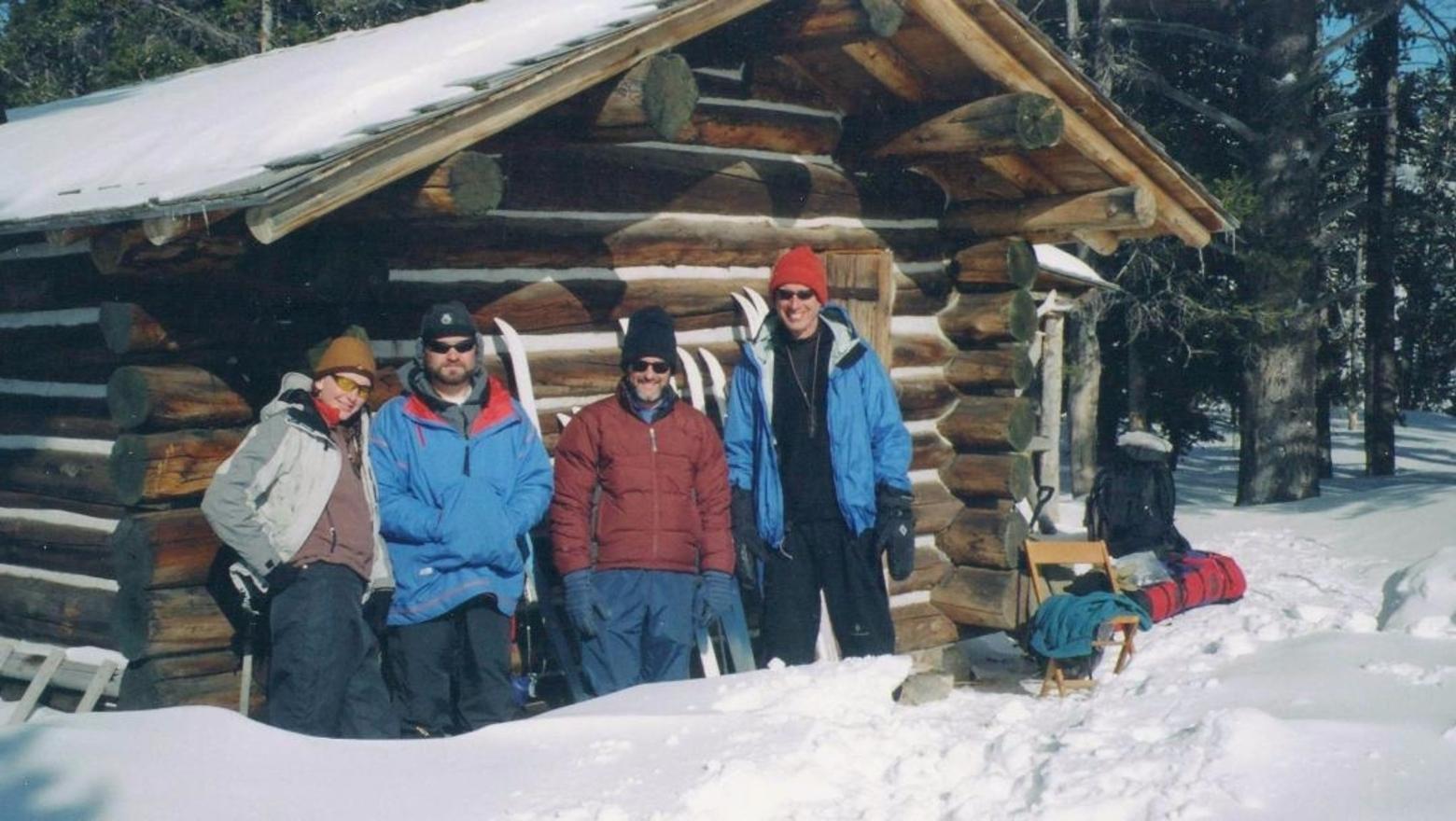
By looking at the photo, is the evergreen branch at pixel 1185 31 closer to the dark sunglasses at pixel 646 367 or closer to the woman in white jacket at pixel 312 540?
the dark sunglasses at pixel 646 367

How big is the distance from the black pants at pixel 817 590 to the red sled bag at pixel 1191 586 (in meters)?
2.43

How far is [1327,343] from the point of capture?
25.3m

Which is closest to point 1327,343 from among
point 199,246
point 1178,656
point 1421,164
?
point 1421,164

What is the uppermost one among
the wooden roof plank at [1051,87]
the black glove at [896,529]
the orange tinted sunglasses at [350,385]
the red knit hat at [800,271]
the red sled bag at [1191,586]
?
the wooden roof plank at [1051,87]

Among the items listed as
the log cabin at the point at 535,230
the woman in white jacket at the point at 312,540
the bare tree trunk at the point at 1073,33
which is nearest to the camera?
the woman in white jacket at the point at 312,540

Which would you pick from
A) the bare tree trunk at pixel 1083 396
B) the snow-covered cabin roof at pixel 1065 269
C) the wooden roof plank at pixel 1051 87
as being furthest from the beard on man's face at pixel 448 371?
the bare tree trunk at pixel 1083 396

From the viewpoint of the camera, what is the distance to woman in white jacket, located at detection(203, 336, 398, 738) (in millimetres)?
5793

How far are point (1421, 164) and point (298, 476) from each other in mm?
21911

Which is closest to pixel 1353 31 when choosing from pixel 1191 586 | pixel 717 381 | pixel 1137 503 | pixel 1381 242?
pixel 1381 242

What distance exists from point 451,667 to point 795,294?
7.85 ft

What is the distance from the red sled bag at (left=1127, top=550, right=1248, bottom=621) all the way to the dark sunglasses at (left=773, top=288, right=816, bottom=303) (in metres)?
3.22

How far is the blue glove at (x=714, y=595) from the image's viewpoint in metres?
6.84

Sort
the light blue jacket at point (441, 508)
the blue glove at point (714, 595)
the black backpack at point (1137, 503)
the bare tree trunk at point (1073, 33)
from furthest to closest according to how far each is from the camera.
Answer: the bare tree trunk at point (1073, 33), the black backpack at point (1137, 503), the blue glove at point (714, 595), the light blue jacket at point (441, 508)

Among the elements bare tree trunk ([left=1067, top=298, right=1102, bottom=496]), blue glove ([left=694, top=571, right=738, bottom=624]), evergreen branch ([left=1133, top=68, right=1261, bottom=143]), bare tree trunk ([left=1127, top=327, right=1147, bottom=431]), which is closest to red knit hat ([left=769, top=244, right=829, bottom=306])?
blue glove ([left=694, top=571, right=738, bottom=624])
